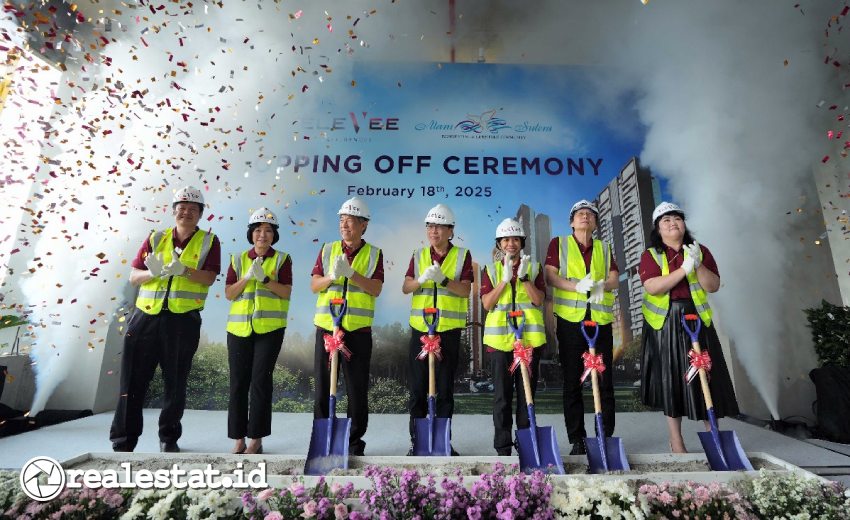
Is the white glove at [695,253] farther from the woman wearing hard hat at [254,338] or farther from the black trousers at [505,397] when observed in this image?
the woman wearing hard hat at [254,338]

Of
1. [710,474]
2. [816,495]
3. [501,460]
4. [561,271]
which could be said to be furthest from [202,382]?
[816,495]

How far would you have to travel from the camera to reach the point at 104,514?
190 cm

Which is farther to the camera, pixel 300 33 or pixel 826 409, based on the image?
pixel 300 33

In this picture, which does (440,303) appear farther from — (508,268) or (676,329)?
(676,329)

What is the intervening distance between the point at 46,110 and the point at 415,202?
449 centimetres

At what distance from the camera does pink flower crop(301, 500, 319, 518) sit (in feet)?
5.90

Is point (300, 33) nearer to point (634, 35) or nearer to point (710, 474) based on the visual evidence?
point (634, 35)

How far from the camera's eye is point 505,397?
315 centimetres

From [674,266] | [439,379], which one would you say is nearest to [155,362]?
[439,379]

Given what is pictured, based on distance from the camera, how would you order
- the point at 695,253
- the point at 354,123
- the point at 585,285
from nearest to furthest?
the point at 695,253 → the point at 585,285 → the point at 354,123

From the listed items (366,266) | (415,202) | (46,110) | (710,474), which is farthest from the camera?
(415,202)

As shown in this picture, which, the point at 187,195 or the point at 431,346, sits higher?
the point at 187,195

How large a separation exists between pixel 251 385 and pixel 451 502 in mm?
2005

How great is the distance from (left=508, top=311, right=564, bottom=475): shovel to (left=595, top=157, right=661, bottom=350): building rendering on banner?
300 cm
